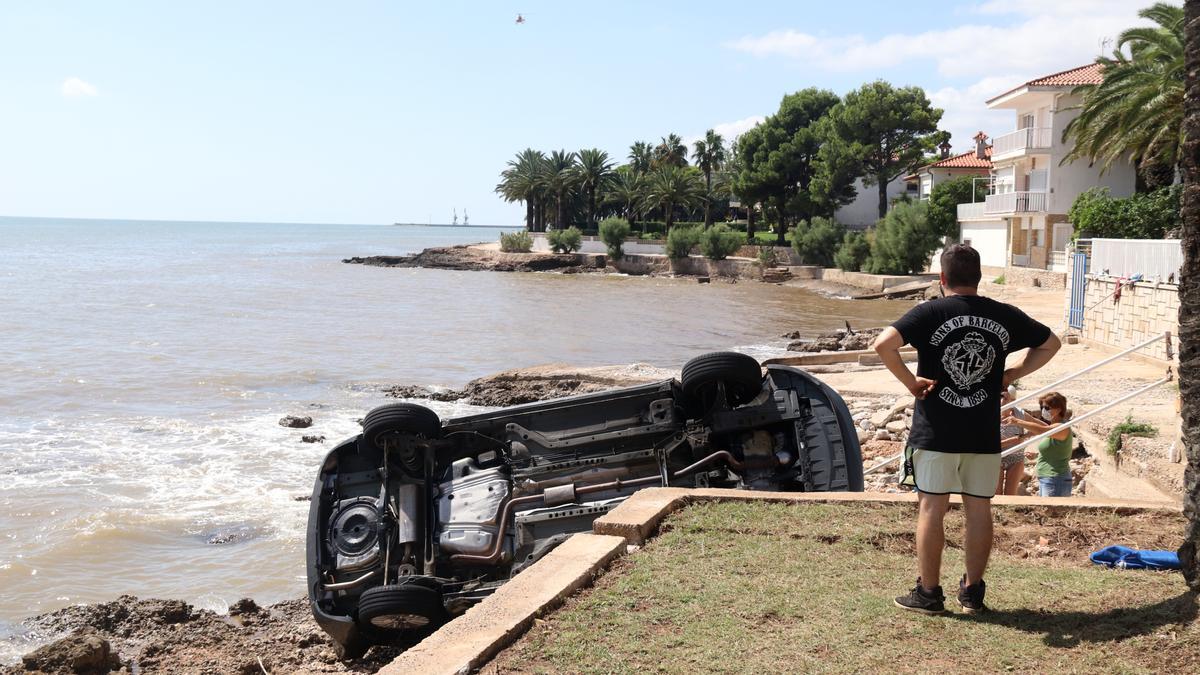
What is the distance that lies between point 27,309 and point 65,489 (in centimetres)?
3875

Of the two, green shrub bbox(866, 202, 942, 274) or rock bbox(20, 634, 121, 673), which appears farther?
green shrub bbox(866, 202, 942, 274)

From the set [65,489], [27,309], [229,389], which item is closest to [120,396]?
[229,389]

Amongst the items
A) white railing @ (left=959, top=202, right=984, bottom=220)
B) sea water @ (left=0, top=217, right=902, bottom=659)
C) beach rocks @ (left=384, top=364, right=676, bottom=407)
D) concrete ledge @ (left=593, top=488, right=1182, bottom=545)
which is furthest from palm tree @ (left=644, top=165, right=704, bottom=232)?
concrete ledge @ (left=593, top=488, right=1182, bottom=545)

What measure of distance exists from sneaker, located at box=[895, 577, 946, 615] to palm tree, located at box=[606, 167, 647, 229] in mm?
85225

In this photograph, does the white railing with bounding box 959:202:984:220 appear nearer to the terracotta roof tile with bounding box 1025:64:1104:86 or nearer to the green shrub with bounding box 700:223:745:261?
the terracotta roof tile with bounding box 1025:64:1104:86

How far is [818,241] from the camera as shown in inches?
2549

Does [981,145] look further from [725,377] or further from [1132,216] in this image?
[725,377]

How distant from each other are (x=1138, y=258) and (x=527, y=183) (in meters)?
85.9

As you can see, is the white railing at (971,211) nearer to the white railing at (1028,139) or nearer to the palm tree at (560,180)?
the white railing at (1028,139)

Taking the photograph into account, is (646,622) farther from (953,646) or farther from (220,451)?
(220,451)

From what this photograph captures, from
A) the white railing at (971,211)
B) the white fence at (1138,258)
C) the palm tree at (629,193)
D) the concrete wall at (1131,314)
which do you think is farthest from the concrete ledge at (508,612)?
the palm tree at (629,193)

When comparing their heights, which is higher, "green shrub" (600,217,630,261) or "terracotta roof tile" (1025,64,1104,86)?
"terracotta roof tile" (1025,64,1104,86)

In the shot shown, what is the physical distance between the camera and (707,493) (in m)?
6.69

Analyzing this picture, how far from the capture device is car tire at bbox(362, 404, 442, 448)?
7609mm
